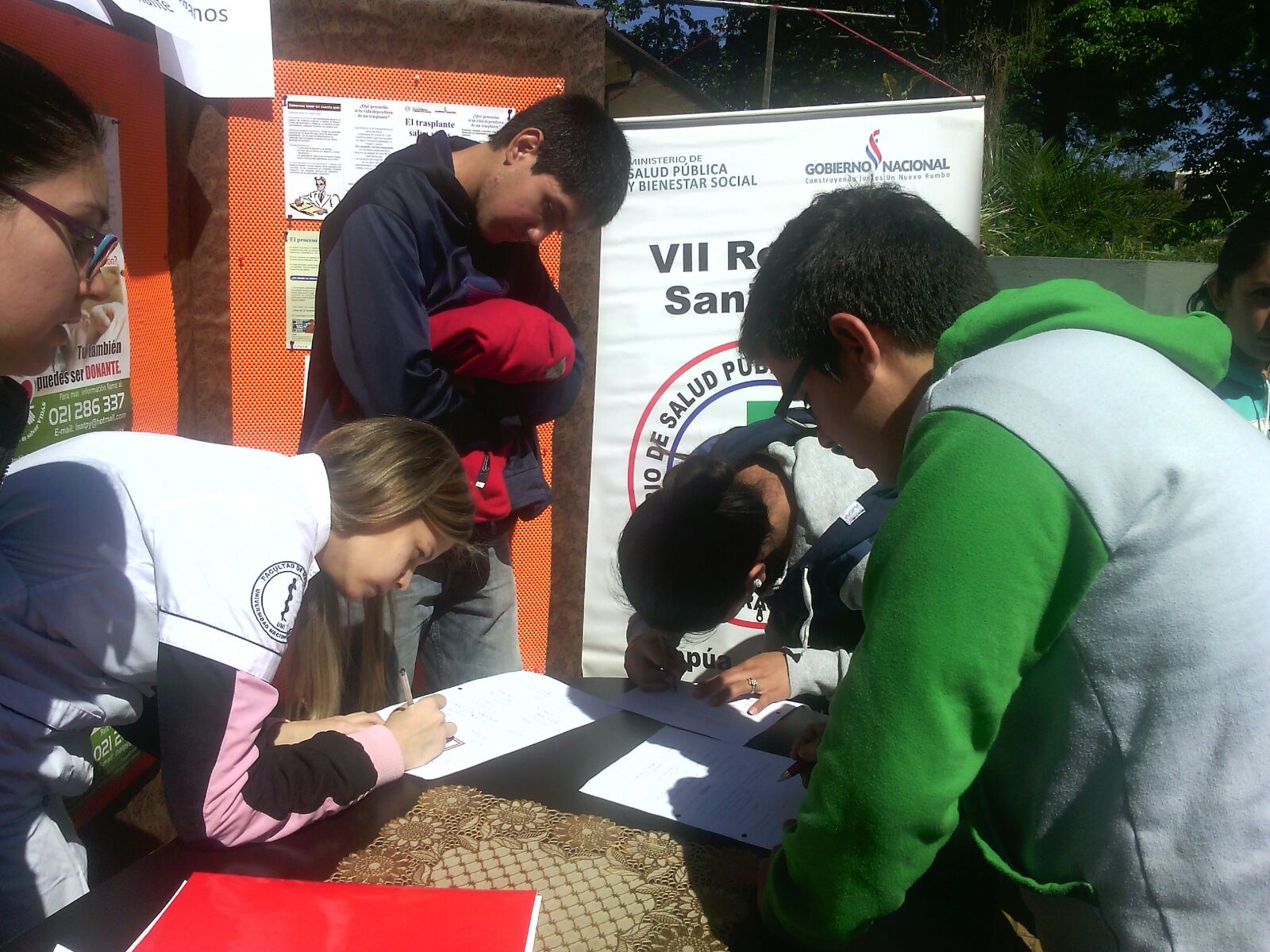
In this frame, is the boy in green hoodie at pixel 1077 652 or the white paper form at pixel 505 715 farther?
the white paper form at pixel 505 715

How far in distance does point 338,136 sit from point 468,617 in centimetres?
155

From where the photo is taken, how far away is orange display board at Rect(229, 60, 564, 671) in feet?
8.96

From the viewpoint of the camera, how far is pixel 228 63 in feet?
8.36

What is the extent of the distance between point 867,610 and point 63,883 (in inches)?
52.1

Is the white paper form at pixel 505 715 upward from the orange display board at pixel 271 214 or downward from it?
downward

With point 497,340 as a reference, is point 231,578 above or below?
below

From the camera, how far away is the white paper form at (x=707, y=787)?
1.24 m

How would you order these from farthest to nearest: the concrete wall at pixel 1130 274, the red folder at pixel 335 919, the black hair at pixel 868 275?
the concrete wall at pixel 1130 274
the black hair at pixel 868 275
the red folder at pixel 335 919

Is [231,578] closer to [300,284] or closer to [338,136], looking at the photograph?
[300,284]

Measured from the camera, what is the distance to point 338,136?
9.11 ft

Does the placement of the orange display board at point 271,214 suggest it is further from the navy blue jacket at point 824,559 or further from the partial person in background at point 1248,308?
the partial person in background at point 1248,308

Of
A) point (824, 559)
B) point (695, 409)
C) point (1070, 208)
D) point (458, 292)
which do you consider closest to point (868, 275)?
point (824, 559)

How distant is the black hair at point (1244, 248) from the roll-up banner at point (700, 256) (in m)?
0.75

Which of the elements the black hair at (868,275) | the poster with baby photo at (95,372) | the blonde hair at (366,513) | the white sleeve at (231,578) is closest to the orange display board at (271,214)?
the poster with baby photo at (95,372)
